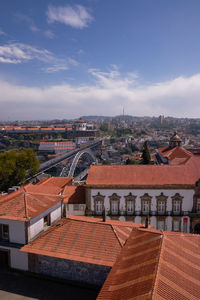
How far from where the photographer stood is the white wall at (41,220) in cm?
1452

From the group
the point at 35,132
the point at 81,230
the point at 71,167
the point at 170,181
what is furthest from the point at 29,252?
the point at 35,132

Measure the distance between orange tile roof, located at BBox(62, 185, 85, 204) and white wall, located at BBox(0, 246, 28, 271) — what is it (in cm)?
838

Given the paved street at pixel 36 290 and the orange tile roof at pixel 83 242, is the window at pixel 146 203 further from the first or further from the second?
the paved street at pixel 36 290

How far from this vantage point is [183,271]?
30.7 feet

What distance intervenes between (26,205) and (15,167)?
80.7ft

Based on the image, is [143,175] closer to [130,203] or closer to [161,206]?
[130,203]

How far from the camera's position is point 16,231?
14.4m

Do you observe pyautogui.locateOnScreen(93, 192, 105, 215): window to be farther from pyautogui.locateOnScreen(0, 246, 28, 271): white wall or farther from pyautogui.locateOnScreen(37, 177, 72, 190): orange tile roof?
pyautogui.locateOnScreen(0, 246, 28, 271): white wall

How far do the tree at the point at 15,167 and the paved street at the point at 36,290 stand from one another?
24.0 meters

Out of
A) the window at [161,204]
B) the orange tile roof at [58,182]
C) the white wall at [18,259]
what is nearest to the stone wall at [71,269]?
the white wall at [18,259]

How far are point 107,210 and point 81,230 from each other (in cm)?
811

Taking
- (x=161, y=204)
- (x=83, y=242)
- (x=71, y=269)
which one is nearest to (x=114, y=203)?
(x=161, y=204)

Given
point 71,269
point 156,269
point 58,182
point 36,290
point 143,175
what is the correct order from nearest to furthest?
point 156,269
point 36,290
point 71,269
point 143,175
point 58,182

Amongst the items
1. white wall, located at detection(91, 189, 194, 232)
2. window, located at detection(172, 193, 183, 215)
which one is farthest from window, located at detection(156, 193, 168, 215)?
window, located at detection(172, 193, 183, 215)
